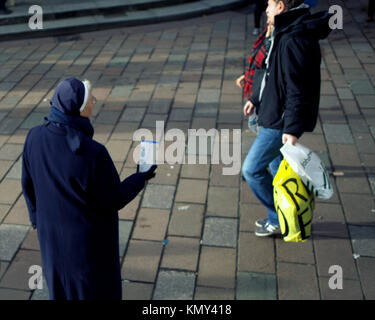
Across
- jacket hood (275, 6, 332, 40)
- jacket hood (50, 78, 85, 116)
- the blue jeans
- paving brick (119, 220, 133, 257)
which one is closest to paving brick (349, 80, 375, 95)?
the blue jeans

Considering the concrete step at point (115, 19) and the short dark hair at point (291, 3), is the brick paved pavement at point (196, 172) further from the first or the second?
the short dark hair at point (291, 3)

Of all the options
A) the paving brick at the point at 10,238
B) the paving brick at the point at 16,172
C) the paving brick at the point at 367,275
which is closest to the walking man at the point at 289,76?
the paving brick at the point at 367,275

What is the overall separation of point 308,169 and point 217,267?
1.11 metres

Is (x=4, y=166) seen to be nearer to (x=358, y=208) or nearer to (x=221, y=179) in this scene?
(x=221, y=179)

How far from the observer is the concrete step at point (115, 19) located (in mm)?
8270

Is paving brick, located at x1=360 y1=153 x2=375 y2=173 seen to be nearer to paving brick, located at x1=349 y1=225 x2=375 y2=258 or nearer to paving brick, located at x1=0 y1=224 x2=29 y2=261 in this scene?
paving brick, located at x1=349 y1=225 x2=375 y2=258

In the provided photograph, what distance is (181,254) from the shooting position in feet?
11.2

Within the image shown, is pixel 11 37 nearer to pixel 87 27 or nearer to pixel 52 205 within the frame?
pixel 87 27

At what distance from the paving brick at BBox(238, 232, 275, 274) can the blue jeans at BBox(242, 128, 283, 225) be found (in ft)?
1.12

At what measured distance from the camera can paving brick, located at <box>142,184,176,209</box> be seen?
3949mm

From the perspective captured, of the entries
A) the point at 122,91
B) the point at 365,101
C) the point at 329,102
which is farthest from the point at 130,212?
the point at 365,101

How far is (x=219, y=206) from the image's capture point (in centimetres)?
391

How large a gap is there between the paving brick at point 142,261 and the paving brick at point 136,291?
0.17ft
